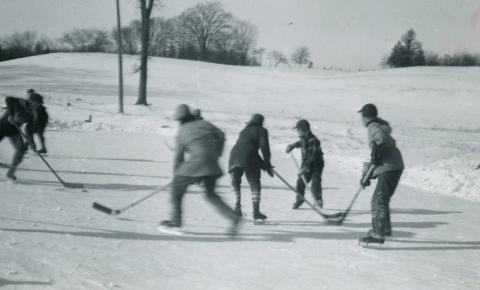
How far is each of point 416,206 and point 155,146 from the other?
35.6ft

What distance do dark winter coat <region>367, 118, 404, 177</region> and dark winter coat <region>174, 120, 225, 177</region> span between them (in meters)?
1.79

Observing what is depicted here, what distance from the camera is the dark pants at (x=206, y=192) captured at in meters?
6.55

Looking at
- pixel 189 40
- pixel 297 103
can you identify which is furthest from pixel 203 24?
pixel 297 103

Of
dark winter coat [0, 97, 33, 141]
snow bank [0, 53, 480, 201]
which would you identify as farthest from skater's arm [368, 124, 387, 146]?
snow bank [0, 53, 480, 201]

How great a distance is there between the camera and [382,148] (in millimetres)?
6594

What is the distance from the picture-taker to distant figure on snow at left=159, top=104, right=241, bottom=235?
258 inches

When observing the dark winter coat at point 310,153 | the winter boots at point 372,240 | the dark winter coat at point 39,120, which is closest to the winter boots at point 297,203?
the dark winter coat at point 310,153

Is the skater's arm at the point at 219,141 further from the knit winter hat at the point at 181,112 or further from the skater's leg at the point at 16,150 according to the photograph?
the skater's leg at the point at 16,150

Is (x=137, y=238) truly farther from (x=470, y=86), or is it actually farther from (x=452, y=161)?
(x=470, y=86)

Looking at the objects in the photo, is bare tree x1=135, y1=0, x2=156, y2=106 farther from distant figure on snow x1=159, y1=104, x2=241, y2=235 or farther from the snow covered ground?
distant figure on snow x1=159, y1=104, x2=241, y2=235

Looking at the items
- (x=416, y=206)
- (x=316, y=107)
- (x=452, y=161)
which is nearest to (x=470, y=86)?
(x=316, y=107)

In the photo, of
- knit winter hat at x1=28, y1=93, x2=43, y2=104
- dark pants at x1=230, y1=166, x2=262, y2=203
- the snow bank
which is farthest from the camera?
the snow bank

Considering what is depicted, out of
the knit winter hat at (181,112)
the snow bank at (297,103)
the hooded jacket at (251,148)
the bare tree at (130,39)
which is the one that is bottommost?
the snow bank at (297,103)

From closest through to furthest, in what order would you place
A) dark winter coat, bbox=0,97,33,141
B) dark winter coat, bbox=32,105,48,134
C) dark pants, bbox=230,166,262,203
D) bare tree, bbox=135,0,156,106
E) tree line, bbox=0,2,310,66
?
1. dark pants, bbox=230,166,262,203
2. dark winter coat, bbox=0,97,33,141
3. dark winter coat, bbox=32,105,48,134
4. bare tree, bbox=135,0,156,106
5. tree line, bbox=0,2,310,66
